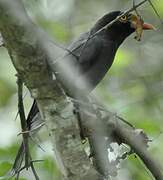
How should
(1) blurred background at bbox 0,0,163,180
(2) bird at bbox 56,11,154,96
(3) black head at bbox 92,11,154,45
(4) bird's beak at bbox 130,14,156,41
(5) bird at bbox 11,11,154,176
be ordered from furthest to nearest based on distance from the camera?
(3) black head at bbox 92,11,154,45, (2) bird at bbox 56,11,154,96, (5) bird at bbox 11,11,154,176, (4) bird's beak at bbox 130,14,156,41, (1) blurred background at bbox 0,0,163,180

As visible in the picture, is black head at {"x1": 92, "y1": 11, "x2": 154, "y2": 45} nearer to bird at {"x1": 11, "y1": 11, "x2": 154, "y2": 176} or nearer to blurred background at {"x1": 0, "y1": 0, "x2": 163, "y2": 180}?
bird at {"x1": 11, "y1": 11, "x2": 154, "y2": 176}

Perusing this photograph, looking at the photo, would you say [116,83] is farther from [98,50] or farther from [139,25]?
[139,25]

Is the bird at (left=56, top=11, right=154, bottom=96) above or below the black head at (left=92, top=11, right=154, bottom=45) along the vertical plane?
below

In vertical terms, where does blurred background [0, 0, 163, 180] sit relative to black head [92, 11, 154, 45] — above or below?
below

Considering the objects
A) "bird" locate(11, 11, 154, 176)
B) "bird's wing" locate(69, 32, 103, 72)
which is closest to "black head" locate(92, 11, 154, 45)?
"bird" locate(11, 11, 154, 176)

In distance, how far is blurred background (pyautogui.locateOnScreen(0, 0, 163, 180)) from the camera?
10.7 feet

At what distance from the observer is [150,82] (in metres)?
4.48

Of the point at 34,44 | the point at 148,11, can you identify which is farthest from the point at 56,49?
the point at 148,11

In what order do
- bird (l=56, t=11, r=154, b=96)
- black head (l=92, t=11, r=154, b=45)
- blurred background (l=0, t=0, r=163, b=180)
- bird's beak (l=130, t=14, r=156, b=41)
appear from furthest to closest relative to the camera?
black head (l=92, t=11, r=154, b=45) → bird (l=56, t=11, r=154, b=96) → bird's beak (l=130, t=14, r=156, b=41) → blurred background (l=0, t=0, r=163, b=180)

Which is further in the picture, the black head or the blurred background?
the black head

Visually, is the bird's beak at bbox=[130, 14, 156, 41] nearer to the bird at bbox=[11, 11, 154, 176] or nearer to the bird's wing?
the bird at bbox=[11, 11, 154, 176]

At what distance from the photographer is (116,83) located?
4.82m

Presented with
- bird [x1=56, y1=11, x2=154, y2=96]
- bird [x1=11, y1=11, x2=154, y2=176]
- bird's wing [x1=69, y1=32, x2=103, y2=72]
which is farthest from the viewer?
bird's wing [x1=69, y1=32, x2=103, y2=72]

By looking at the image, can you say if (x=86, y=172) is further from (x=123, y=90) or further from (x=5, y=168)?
(x=123, y=90)
